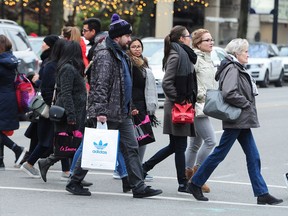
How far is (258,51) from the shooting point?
1335 inches

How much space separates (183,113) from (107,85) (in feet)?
3.36

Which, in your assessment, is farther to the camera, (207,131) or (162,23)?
(162,23)

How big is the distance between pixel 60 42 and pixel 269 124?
9.29m

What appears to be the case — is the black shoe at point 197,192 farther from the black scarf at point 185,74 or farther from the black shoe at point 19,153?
the black shoe at point 19,153

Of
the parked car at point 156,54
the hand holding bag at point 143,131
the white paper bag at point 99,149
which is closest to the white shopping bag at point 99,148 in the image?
the white paper bag at point 99,149

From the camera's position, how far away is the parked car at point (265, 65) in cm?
3228

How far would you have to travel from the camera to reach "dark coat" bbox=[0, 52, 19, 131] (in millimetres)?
11766

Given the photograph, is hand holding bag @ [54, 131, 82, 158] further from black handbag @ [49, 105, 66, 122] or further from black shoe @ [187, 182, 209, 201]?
black shoe @ [187, 182, 209, 201]

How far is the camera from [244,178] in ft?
38.7

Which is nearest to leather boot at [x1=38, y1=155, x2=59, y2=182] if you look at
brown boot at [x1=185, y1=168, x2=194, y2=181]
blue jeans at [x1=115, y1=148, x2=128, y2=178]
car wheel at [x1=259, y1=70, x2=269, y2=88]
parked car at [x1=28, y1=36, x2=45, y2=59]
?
blue jeans at [x1=115, y1=148, x2=128, y2=178]

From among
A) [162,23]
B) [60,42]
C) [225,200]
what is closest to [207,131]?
[225,200]

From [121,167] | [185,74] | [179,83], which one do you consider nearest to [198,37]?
[185,74]

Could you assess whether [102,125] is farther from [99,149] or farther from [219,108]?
[219,108]

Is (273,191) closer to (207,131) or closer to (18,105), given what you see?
(207,131)
